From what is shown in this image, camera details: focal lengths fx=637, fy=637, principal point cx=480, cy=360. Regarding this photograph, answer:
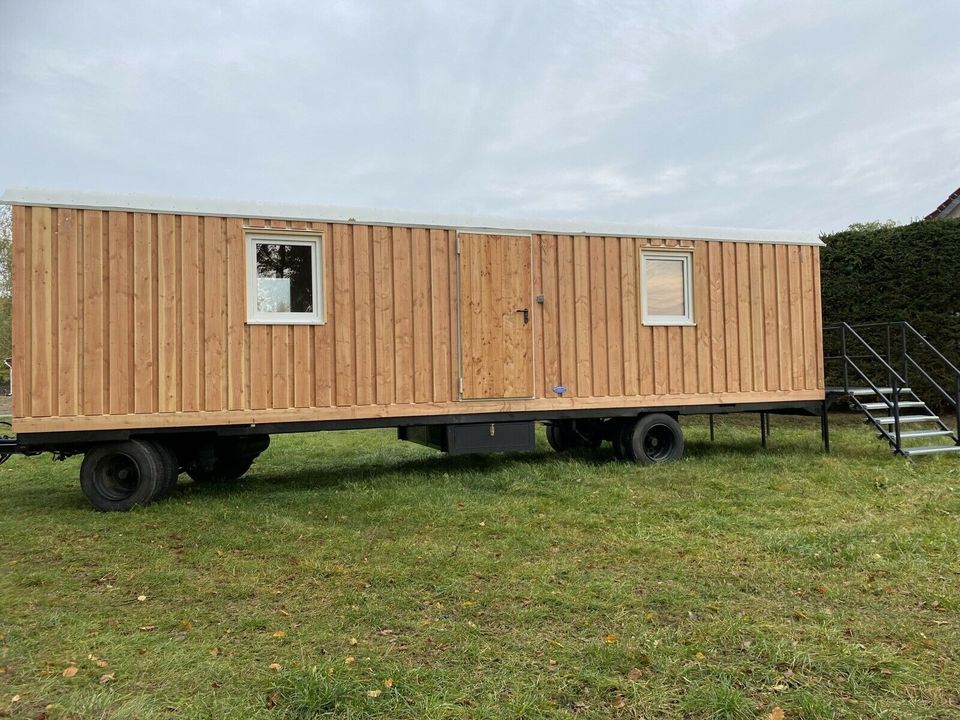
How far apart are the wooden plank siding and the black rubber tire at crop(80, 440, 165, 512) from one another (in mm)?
282

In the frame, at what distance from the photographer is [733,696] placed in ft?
7.68

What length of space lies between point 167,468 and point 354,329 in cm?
219

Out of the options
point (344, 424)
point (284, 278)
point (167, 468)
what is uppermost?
point (284, 278)

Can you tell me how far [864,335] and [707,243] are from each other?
5711 millimetres

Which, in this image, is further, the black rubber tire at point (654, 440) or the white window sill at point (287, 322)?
the black rubber tire at point (654, 440)

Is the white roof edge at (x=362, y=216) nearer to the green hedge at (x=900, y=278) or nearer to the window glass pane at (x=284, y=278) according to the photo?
the window glass pane at (x=284, y=278)

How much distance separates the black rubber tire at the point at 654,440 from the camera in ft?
24.6

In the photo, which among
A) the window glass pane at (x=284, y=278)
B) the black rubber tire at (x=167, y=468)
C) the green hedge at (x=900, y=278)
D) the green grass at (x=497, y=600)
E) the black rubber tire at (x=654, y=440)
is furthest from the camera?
the green hedge at (x=900, y=278)

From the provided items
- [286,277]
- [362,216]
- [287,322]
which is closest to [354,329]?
[287,322]

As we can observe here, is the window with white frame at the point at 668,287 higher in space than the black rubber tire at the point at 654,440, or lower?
higher

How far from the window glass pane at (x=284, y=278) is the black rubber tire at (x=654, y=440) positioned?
3.96 meters

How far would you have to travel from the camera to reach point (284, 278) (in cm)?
643

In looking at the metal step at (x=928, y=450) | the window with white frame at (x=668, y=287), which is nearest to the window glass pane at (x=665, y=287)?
the window with white frame at (x=668, y=287)

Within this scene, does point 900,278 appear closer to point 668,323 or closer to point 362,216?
point 668,323
